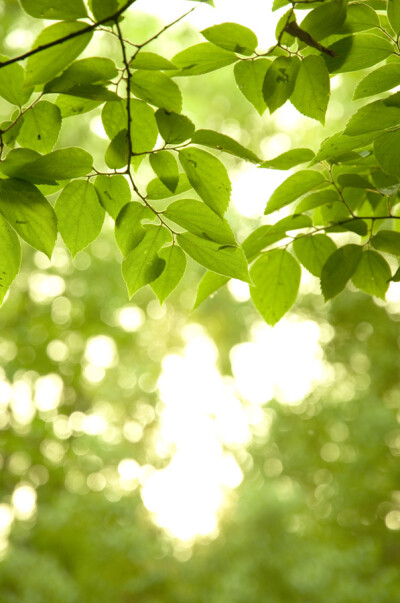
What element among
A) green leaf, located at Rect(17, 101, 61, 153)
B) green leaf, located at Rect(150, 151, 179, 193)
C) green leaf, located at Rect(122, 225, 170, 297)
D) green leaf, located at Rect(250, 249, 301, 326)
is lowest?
green leaf, located at Rect(250, 249, 301, 326)

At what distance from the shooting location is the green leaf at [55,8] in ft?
1.54

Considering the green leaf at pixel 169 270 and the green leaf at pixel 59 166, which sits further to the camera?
the green leaf at pixel 169 270

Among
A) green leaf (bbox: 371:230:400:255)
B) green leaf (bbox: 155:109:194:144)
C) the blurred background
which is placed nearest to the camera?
green leaf (bbox: 155:109:194:144)

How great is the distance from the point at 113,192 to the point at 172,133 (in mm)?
101

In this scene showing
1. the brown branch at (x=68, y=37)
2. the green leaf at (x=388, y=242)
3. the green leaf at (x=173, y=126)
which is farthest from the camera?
the green leaf at (x=388, y=242)

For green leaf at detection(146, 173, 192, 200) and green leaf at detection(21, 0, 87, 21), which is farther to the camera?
green leaf at detection(146, 173, 192, 200)

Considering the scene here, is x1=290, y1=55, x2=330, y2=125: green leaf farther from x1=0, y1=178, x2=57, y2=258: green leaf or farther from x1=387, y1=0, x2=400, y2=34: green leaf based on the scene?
x1=0, y1=178, x2=57, y2=258: green leaf

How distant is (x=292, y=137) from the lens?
6.60 meters

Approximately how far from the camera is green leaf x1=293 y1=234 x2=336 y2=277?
2.44ft

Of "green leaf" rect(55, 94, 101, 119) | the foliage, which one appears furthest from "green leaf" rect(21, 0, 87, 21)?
"green leaf" rect(55, 94, 101, 119)

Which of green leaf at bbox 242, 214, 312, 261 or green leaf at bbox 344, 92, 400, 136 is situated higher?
green leaf at bbox 344, 92, 400, 136

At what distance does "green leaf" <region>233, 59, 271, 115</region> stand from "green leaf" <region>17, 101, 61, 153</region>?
0.20 m

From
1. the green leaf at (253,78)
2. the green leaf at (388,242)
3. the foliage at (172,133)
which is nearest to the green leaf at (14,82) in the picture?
the foliage at (172,133)

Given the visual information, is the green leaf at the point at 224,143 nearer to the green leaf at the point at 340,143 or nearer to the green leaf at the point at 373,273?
the green leaf at the point at 340,143
